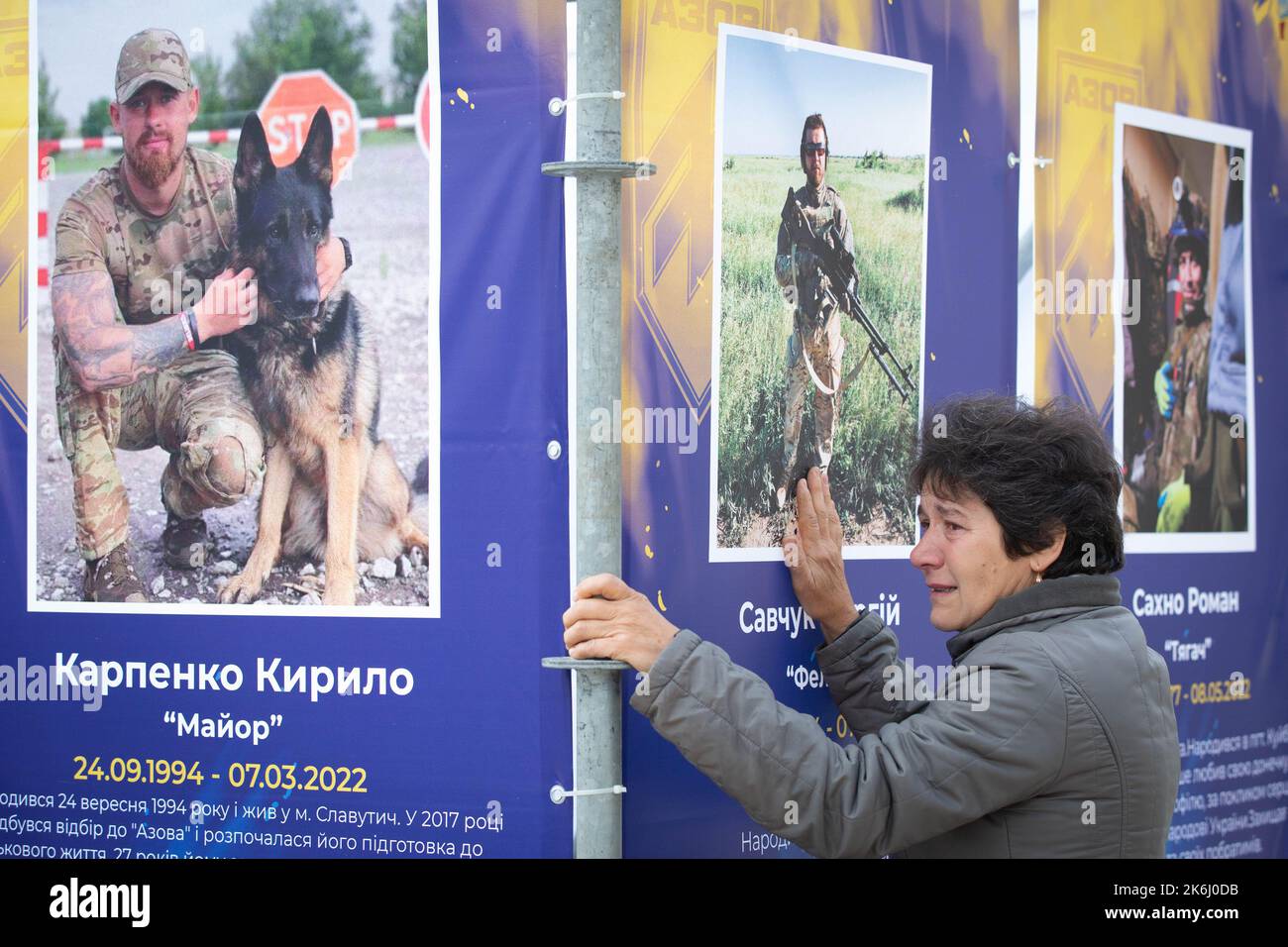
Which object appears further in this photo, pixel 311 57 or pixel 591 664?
pixel 311 57

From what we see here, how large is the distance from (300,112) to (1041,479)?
1.80 m

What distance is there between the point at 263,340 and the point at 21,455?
27.9 inches

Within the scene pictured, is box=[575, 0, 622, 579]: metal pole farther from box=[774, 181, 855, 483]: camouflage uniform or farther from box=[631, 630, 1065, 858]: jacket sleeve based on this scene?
box=[774, 181, 855, 483]: camouflage uniform

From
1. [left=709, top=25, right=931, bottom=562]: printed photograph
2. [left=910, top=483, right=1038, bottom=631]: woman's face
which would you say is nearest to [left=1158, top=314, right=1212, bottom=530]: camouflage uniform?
[left=709, top=25, right=931, bottom=562]: printed photograph

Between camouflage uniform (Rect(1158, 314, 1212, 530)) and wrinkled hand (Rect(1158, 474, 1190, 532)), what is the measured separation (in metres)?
0.02

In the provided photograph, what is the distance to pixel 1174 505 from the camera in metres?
4.37

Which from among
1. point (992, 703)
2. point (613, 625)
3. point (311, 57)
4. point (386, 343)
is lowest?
point (992, 703)

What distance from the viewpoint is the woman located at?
260 cm

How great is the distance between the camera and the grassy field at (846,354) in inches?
132

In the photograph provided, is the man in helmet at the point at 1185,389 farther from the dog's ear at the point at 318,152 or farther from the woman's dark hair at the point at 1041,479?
the dog's ear at the point at 318,152

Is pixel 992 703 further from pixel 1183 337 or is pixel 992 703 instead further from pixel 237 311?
pixel 1183 337

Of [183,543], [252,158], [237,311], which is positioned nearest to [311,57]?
[252,158]

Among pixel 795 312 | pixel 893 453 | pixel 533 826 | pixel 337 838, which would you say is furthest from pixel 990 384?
pixel 337 838

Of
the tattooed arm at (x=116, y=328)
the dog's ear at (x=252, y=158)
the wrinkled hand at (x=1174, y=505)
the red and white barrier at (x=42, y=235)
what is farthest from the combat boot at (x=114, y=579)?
the wrinkled hand at (x=1174, y=505)
